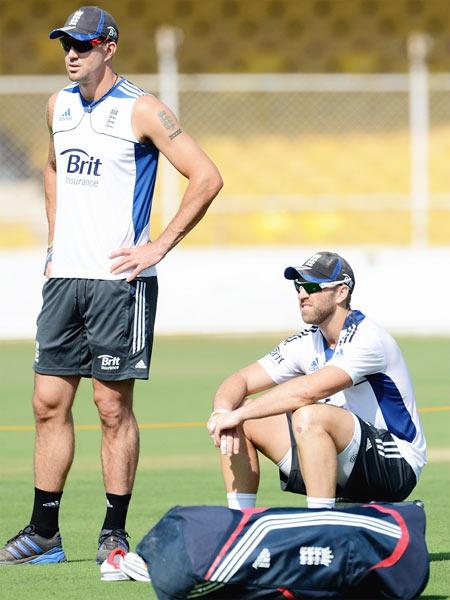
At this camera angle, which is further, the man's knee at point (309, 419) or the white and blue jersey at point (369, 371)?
the white and blue jersey at point (369, 371)

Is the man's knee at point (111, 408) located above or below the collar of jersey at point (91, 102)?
below

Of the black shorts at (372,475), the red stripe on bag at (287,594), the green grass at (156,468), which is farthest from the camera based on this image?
the black shorts at (372,475)

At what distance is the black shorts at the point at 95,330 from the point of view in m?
5.98

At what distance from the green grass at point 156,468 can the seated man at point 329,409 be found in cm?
49

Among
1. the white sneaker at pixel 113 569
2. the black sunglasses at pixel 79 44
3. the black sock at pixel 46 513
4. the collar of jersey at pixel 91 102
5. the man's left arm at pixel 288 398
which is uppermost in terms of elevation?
the black sunglasses at pixel 79 44

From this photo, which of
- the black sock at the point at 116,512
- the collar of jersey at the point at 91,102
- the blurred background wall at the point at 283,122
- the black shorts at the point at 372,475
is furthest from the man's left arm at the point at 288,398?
the blurred background wall at the point at 283,122

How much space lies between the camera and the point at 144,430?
9914mm

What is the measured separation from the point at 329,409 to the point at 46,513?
1.36m

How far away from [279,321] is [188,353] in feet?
6.59

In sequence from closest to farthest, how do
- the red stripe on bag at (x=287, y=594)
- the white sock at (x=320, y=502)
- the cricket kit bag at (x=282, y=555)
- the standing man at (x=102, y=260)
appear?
1. the cricket kit bag at (x=282, y=555)
2. the red stripe on bag at (x=287, y=594)
3. the white sock at (x=320, y=502)
4. the standing man at (x=102, y=260)

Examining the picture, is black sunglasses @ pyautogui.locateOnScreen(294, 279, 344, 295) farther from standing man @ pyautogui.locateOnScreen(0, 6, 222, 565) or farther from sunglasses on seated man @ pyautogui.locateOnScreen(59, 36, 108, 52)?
sunglasses on seated man @ pyautogui.locateOnScreen(59, 36, 108, 52)

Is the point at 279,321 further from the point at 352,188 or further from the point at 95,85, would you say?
the point at 95,85

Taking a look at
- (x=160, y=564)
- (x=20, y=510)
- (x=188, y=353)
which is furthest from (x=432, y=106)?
(x=160, y=564)

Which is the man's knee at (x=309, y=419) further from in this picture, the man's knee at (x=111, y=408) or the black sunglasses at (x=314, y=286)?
the man's knee at (x=111, y=408)
